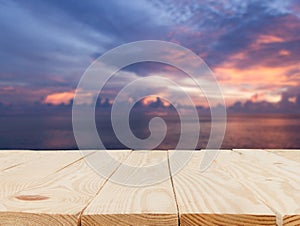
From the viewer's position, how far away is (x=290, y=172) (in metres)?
1.40

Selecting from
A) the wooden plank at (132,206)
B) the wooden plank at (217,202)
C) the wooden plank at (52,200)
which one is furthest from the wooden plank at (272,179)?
the wooden plank at (52,200)

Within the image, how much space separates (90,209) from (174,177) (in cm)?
48

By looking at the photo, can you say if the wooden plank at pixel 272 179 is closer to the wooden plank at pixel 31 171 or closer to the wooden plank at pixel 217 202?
the wooden plank at pixel 217 202

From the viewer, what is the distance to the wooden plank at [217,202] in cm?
83

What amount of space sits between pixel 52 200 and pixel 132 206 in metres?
0.23

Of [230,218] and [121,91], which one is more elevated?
[121,91]

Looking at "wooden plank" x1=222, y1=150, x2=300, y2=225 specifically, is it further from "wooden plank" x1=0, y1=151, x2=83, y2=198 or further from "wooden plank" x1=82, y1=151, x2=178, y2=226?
"wooden plank" x1=0, y1=151, x2=83, y2=198

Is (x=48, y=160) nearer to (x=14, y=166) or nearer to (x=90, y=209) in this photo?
(x=14, y=166)

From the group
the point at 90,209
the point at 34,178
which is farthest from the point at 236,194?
the point at 34,178

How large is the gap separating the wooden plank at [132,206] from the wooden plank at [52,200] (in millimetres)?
33

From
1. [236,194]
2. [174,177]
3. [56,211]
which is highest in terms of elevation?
[174,177]

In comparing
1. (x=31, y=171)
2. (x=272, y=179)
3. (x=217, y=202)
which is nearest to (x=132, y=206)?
(x=217, y=202)

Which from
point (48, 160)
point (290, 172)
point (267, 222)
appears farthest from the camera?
point (48, 160)

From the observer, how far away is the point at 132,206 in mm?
892
